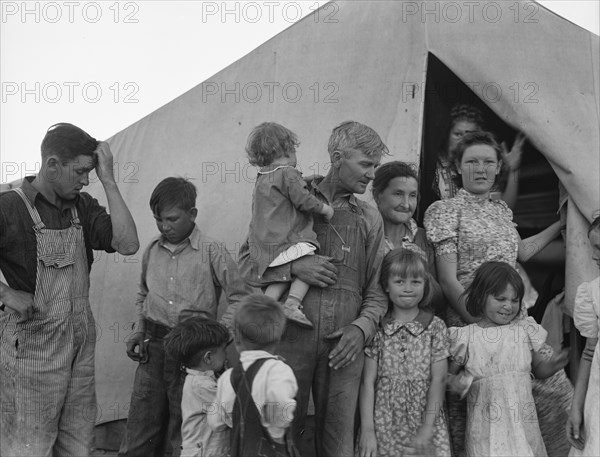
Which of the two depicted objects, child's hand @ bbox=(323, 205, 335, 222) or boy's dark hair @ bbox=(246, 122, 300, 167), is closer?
child's hand @ bbox=(323, 205, 335, 222)

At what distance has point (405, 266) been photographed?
338 centimetres

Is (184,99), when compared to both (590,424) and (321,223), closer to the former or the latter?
(321,223)

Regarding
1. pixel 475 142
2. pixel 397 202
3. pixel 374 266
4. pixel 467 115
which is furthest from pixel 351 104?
pixel 374 266

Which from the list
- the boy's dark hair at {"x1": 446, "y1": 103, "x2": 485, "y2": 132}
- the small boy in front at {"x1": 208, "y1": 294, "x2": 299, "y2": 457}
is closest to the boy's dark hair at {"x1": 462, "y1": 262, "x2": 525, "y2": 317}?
the small boy in front at {"x1": 208, "y1": 294, "x2": 299, "y2": 457}

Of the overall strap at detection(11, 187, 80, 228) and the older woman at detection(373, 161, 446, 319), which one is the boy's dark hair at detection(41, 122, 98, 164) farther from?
the older woman at detection(373, 161, 446, 319)

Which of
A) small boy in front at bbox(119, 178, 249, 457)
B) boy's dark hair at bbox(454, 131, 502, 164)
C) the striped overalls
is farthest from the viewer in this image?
boy's dark hair at bbox(454, 131, 502, 164)

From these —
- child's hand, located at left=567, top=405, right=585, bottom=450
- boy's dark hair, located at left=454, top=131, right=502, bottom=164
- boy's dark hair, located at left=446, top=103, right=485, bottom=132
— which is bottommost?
child's hand, located at left=567, top=405, right=585, bottom=450

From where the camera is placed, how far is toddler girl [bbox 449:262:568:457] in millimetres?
3398

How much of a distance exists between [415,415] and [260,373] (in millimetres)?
747

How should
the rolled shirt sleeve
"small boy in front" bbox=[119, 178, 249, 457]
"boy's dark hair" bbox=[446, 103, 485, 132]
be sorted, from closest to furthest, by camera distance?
the rolled shirt sleeve
"small boy in front" bbox=[119, 178, 249, 457]
"boy's dark hair" bbox=[446, 103, 485, 132]

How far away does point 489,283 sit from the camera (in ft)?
11.3

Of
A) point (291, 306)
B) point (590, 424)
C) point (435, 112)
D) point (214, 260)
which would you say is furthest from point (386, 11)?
point (590, 424)

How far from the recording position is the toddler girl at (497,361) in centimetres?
340

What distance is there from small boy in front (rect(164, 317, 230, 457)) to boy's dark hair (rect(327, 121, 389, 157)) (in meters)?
0.80
